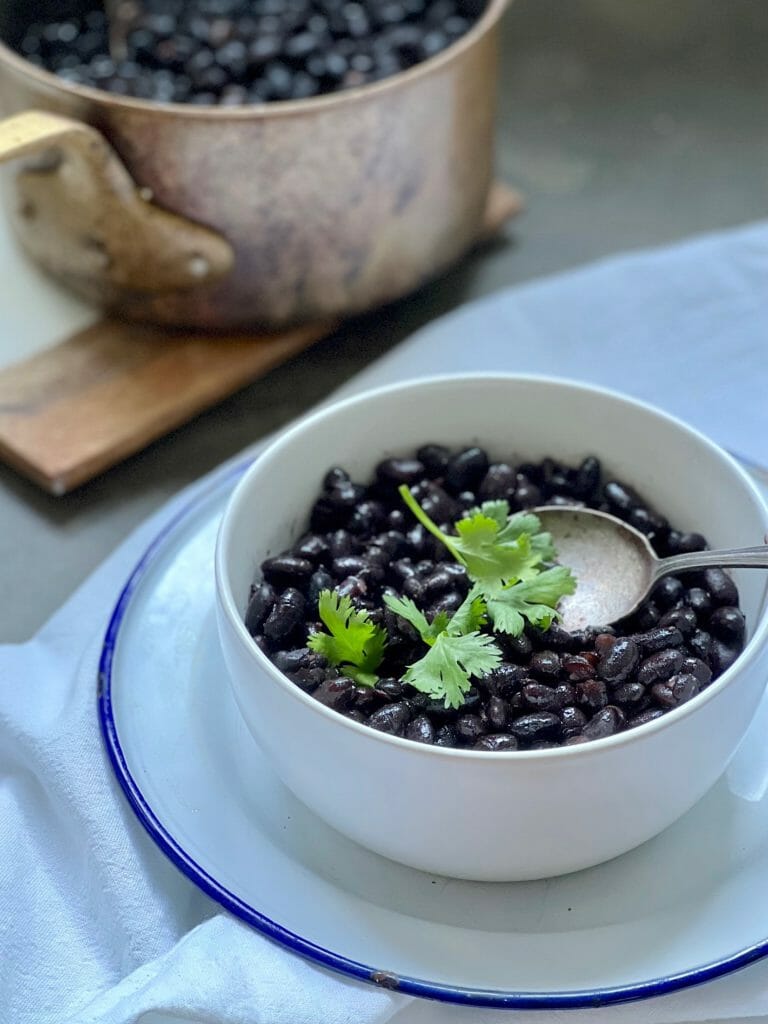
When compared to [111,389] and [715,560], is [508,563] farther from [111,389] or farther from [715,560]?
[111,389]

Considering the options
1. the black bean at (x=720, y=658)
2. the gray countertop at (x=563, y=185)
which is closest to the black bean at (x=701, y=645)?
the black bean at (x=720, y=658)

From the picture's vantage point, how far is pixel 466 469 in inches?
37.6

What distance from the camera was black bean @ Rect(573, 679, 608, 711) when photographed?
77 cm

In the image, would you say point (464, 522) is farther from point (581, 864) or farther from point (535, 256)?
point (535, 256)

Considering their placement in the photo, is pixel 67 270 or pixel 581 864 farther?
pixel 67 270

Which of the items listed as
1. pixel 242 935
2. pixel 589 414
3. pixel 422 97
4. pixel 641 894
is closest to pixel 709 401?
pixel 589 414

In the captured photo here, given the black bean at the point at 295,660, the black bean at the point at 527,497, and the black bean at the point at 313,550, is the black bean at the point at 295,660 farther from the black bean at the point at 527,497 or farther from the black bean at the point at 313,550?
the black bean at the point at 527,497

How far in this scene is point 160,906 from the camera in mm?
791

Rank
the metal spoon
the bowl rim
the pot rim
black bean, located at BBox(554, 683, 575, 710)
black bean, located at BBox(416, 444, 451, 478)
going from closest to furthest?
the bowl rim, black bean, located at BBox(554, 683, 575, 710), the metal spoon, black bean, located at BBox(416, 444, 451, 478), the pot rim

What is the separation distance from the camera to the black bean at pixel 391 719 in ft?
2.42

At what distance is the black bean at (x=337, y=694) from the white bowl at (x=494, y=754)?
0.03 metres

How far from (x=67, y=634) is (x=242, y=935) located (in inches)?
12.8

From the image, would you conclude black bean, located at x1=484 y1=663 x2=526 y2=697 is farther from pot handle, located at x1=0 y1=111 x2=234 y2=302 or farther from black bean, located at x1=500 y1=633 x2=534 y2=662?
pot handle, located at x1=0 y1=111 x2=234 y2=302

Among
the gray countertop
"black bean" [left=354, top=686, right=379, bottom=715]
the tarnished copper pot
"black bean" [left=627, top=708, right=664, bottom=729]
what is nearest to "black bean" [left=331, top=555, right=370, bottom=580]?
"black bean" [left=354, top=686, right=379, bottom=715]
